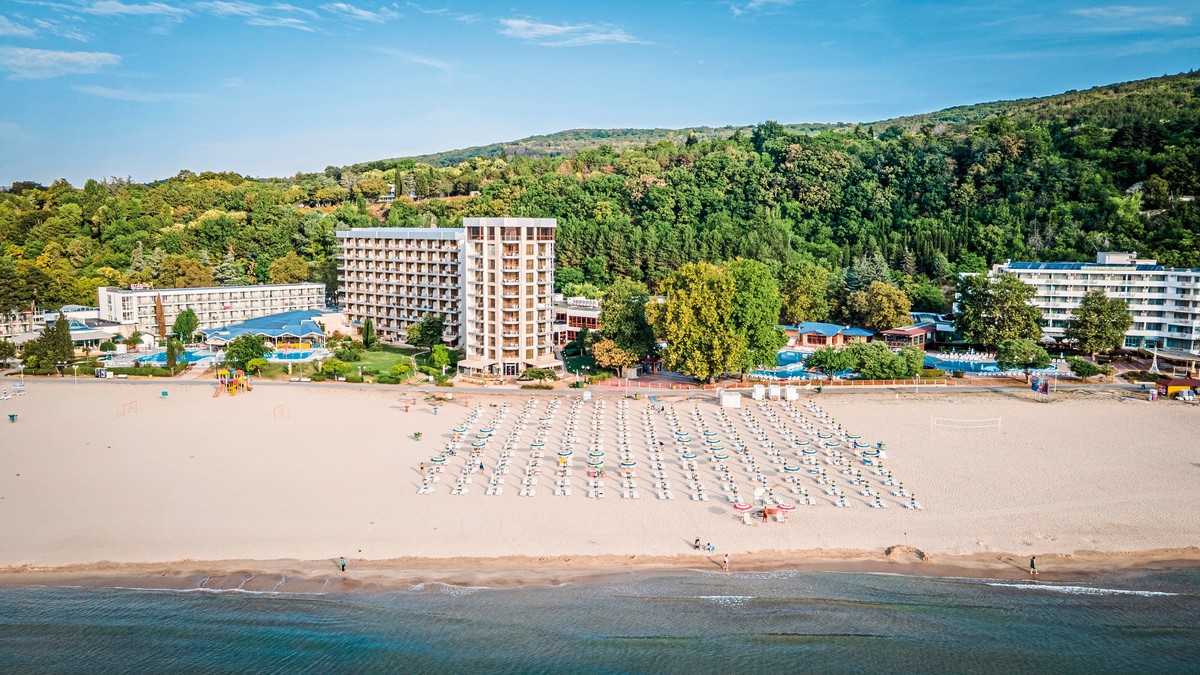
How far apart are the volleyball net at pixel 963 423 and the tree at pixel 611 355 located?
17073 mm

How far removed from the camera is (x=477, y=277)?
5003 centimetres

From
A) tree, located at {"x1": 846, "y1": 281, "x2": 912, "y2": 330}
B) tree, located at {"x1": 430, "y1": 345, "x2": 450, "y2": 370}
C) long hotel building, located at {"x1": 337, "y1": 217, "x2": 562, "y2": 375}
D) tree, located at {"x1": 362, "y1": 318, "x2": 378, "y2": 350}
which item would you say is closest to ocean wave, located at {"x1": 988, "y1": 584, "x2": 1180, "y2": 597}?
long hotel building, located at {"x1": 337, "y1": 217, "x2": 562, "y2": 375}

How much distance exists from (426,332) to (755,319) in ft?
73.1

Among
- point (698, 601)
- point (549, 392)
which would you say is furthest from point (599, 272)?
point (698, 601)

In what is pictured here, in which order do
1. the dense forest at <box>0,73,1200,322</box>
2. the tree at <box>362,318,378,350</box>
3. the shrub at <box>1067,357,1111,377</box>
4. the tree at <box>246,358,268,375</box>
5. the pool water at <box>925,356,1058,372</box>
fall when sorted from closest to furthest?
the shrub at <box>1067,357,1111,377</box>, the tree at <box>246,358,268,375</box>, the pool water at <box>925,356,1058,372</box>, the tree at <box>362,318,378,350</box>, the dense forest at <box>0,73,1200,322</box>

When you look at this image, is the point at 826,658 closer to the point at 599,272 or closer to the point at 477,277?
the point at 477,277

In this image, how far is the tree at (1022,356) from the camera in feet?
156

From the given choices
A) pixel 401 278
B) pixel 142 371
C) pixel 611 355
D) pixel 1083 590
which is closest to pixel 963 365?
pixel 611 355

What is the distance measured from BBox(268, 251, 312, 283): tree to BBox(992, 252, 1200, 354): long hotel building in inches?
2283

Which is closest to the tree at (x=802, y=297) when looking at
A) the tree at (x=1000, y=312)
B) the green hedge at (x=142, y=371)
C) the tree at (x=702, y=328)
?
the tree at (x=1000, y=312)

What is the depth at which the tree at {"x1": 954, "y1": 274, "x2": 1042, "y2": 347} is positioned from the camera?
172 feet

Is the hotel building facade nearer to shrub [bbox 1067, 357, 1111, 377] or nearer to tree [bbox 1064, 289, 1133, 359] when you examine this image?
shrub [bbox 1067, 357, 1111, 377]

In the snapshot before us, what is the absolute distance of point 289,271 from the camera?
7438 centimetres

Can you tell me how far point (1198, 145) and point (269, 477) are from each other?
81055 mm
